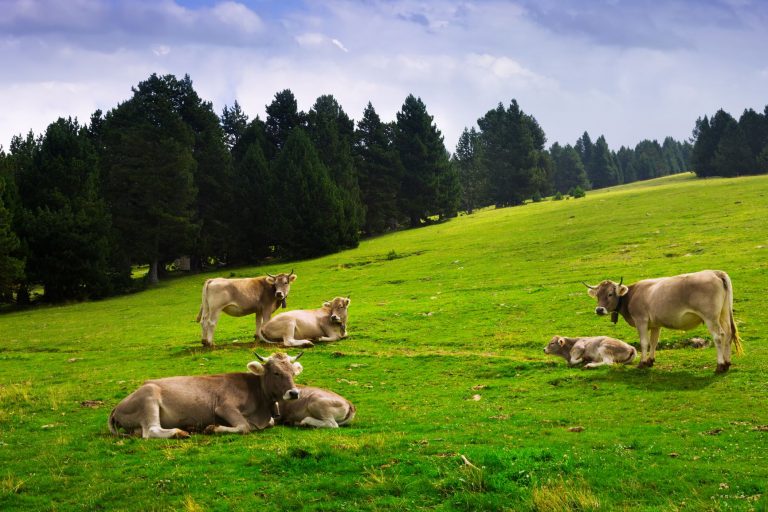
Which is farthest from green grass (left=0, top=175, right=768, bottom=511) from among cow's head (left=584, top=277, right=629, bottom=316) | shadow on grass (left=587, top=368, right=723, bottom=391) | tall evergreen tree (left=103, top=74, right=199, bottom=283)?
tall evergreen tree (left=103, top=74, right=199, bottom=283)

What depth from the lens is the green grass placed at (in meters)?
7.82

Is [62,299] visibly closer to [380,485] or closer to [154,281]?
[154,281]

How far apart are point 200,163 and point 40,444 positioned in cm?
5738

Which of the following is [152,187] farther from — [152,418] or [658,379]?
[658,379]

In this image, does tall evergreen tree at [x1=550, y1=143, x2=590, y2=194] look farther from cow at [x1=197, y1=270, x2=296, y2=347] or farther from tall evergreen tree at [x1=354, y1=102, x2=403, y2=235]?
cow at [x1=197, y1=270, x2=296, y2=347]

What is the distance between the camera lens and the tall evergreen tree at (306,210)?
59.9m

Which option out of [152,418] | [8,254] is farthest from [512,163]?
[152,418]

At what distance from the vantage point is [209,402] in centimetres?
1166

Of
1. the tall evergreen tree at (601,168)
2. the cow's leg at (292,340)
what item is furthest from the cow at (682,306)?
the tall evergreen tree at (601,168)

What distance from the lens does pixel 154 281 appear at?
5566 centimetres

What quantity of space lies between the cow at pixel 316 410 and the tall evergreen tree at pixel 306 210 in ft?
156

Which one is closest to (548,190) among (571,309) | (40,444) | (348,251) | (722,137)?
(722,137)

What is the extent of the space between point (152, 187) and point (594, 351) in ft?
152

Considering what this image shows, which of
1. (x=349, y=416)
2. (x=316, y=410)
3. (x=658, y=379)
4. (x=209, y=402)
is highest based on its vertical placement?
(x=209, y=402)
